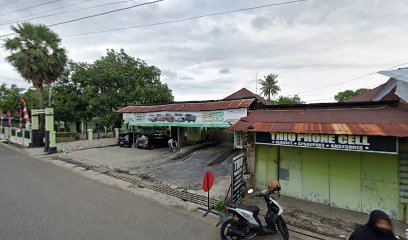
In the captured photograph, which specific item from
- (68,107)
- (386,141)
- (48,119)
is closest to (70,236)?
(386,141)

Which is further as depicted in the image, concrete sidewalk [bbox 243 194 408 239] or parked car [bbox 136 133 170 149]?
parked car [bbox 136 133 170 149]

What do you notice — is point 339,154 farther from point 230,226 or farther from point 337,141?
point 230,226

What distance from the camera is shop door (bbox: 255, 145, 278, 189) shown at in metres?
7.91

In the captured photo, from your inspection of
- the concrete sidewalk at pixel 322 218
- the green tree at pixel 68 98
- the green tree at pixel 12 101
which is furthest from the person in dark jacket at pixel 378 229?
the green tree at pixel 12 101

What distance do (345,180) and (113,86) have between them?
20.6 metres

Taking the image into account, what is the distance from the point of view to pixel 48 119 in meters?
17.4

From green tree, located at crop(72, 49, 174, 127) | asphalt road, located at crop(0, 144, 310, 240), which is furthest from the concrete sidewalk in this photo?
green tree, located at crop(72, 49, 174, 127)

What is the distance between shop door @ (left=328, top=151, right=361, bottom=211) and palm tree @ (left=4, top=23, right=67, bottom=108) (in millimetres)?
22990

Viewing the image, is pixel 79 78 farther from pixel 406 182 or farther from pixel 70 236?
pixel 406 182

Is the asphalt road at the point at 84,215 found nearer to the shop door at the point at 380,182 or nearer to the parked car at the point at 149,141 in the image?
the shop door at the point at 380,182

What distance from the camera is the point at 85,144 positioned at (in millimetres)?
19641

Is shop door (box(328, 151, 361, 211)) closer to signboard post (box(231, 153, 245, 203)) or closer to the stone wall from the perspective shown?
signboard post (box(231, 153, 245, 203))

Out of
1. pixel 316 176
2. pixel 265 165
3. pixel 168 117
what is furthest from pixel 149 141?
pixel 316 176

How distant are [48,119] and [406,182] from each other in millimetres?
21070
